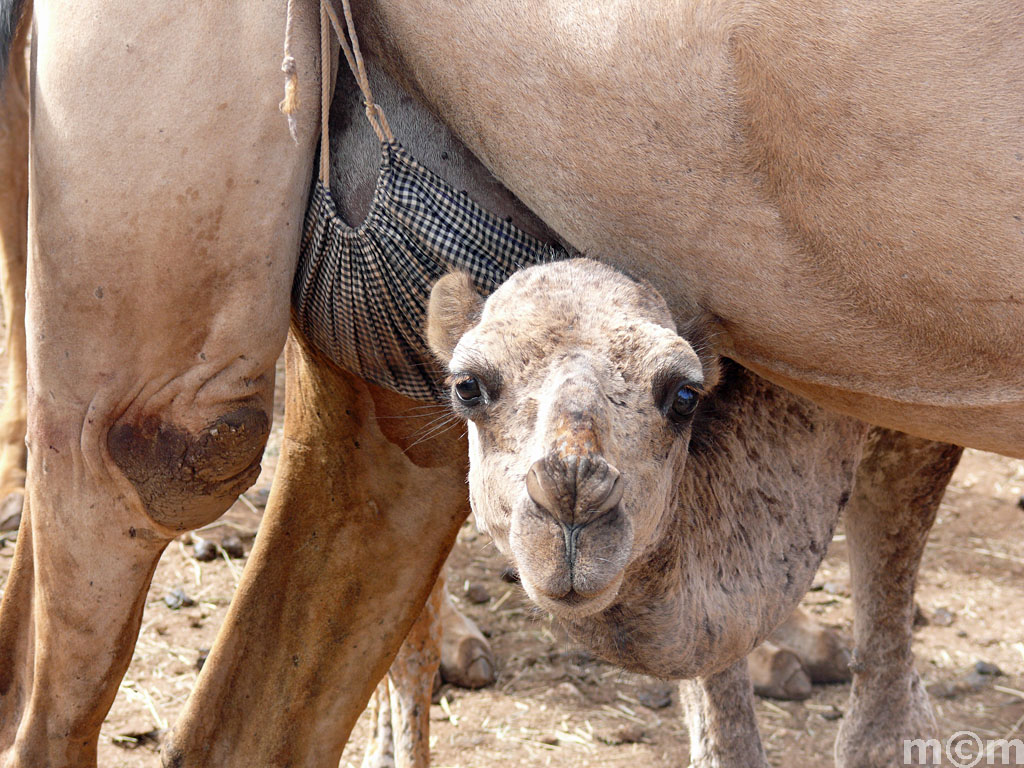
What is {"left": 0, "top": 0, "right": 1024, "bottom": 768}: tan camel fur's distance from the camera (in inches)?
78.6

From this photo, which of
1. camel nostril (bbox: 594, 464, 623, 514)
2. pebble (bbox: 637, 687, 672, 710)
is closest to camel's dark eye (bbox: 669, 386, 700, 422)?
camel nostril (bbox: 594, 464, 623, 514)

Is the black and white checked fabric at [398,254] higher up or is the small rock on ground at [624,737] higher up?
Result: the black and white checked fabric at [398,254]

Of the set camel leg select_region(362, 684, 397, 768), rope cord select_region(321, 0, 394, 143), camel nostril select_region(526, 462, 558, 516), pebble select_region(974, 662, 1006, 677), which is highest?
rope cord select_region(321, 0, 394, 143)

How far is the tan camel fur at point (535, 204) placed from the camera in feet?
6.55

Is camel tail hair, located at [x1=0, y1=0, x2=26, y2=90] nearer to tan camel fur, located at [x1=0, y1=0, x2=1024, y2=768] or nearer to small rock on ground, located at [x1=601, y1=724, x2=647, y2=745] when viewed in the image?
tan camel fur, located at [x1=0, y1=0, x2=1024, y2=768]

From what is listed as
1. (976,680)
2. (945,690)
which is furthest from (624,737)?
(976,680)

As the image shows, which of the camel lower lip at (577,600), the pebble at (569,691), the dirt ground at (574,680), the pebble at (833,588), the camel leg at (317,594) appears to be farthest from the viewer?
the pebble at (833,588)

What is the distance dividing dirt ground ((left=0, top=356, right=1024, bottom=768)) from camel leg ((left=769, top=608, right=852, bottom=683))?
0.07 metres

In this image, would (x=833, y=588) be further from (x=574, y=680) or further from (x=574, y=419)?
(x=574, y=419)

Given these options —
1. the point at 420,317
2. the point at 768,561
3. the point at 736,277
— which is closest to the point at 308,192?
the point at 420,317

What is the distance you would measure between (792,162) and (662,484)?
0.62 m

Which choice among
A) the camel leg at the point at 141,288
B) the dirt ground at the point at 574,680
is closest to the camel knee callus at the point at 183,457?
the camel leg at the point at 141,288

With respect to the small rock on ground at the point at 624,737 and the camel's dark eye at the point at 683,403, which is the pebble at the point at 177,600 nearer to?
the small rock on ground at the point at 624,737

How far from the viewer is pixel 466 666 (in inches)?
170
